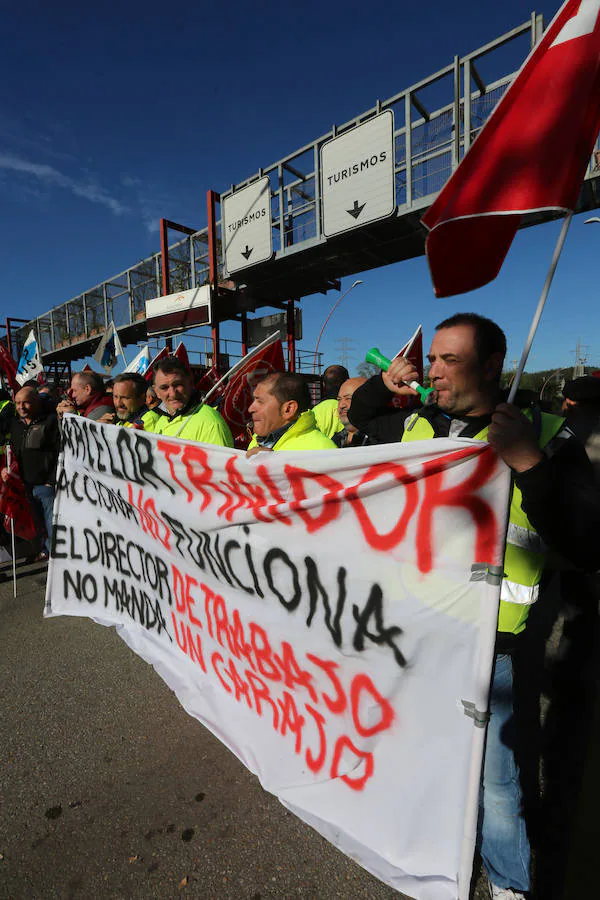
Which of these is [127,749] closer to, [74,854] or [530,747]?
[74,854]

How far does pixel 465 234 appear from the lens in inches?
49.0

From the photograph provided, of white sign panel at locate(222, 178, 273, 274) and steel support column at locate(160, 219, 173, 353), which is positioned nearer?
white sign panel at locate(222, 178, 273, 274)

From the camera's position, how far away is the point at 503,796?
1.44 m

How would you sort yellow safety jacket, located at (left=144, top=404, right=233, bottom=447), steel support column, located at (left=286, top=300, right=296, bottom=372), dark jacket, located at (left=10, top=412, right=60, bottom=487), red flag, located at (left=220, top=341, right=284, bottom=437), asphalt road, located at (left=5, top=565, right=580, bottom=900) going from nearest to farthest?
asphalt road, located at (left=5, top=565, right=580, bottom=900)
yellow safety jacket, located at (left=144, top=404, right=233, bottom=447)
red flag, located at (left=220, top=341, right=284, bottom=437)
dark jacket, located at (left=10, top=412, right=60, bottom=487)
steel support column, located at (left=286, top=300, right=296, bottom=372)

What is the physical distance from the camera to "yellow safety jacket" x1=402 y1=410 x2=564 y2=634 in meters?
1.36

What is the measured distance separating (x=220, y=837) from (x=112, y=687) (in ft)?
4.11

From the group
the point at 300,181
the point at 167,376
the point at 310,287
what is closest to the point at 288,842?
the point at 167,376

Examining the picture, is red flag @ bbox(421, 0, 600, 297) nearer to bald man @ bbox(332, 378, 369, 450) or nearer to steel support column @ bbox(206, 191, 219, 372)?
bald man @ bbox(332, 378, 369, 450)

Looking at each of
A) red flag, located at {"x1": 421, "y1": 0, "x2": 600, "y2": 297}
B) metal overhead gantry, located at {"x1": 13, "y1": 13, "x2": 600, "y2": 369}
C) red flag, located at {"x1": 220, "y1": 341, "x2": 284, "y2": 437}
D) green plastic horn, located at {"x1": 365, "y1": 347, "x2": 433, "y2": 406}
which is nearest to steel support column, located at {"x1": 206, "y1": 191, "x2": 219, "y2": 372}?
metal overhead gantry, located at {"x1": 13, "y1": 13, "x2": 600, "y2": 369}

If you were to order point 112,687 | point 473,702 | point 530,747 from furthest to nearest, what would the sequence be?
point 112,687, point 530,747, point 473,702

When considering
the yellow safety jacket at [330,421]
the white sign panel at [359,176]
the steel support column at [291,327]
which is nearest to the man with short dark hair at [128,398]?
the yellow safety jacket at [330,421]

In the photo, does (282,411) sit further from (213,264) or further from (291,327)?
(291,327)

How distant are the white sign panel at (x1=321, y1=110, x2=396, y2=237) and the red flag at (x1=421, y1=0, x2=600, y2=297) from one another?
38.5ft

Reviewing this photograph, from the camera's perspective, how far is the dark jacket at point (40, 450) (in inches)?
184
